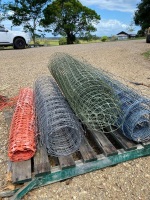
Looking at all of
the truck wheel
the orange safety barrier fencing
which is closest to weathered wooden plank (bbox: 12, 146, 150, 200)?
the orange safety barrier fencing

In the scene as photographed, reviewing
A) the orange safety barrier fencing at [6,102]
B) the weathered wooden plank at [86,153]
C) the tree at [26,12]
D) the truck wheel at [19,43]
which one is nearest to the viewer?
the weathered wooden plank at [86,153]

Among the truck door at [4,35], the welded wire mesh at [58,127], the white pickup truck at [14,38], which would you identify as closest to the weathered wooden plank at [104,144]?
the welded wire mesh at [58,127]

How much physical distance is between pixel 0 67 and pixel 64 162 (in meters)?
6.49

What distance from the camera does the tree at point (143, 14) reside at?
99.7 feet

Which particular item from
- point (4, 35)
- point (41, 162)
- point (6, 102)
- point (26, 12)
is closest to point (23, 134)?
point (41, 162)

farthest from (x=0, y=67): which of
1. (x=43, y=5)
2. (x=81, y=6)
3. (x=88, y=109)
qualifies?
(x=81, y=6)

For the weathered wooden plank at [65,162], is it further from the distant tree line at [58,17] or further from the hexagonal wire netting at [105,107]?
the distant tree line at [58,17]

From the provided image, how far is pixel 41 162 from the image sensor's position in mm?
2223

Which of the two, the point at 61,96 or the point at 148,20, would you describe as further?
the point at 148,20

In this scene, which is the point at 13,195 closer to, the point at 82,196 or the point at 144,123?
the point at 82,196

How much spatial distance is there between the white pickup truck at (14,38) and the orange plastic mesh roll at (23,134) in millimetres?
10828

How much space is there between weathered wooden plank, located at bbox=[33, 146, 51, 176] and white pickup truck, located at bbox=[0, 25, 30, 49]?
12078 mm

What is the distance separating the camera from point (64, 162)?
7.29 ft

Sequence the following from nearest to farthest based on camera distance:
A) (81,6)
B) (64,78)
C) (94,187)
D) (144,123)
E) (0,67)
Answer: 1. (94,187)
2. (144,123)
3. (64,78)
4. (0,67)
5. (81,6)
